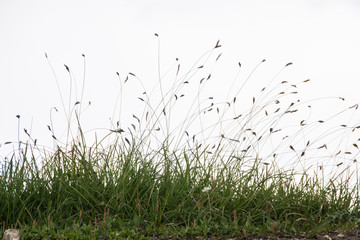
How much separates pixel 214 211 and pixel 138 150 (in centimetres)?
116

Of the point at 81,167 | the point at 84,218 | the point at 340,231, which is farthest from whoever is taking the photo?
the point at 81,167

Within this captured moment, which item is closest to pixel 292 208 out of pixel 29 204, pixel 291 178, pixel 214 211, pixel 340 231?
pixel 291 178

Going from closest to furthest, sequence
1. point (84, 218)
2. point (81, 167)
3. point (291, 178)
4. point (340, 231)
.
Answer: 1. point (340, 231)
2. point (84, 218)
3. point (81, 167)
4. point (291, 178)

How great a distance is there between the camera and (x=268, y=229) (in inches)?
159

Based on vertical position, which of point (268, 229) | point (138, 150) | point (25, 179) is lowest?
point (268, 229)

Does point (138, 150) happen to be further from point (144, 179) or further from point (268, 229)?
point (268, 229)

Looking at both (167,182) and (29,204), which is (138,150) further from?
(29,204)

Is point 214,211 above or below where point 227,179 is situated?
below

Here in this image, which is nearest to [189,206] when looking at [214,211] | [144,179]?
[214,211]

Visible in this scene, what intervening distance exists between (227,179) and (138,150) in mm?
1108

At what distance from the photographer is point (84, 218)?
14.1 feet

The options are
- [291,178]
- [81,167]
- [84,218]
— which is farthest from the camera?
[291,178]

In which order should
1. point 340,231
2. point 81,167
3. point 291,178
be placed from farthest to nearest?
point 291,178
point 81,167
point 340,231

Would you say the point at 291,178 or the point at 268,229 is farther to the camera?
the point at 291,178
